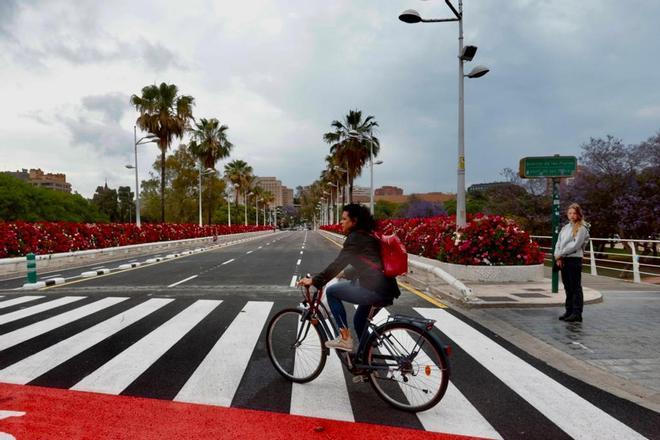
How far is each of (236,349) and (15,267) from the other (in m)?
14.8

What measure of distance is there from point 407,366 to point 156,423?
2187 mm

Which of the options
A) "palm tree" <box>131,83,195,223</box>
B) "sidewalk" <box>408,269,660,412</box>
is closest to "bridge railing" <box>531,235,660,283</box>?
"sidewalk" <box>408,269,660,412</box>

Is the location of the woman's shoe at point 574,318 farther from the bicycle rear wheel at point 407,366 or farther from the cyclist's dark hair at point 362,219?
the cyclist's dark hair at point 362,219

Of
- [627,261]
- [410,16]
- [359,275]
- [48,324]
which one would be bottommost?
[627,261]

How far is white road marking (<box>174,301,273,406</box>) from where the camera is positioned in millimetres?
4078

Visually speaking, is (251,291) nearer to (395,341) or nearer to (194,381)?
(194,381)

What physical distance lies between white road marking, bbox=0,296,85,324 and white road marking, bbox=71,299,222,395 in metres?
2.78

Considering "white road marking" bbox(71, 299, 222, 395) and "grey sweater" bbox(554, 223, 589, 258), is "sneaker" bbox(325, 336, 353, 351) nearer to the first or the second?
"white road marking" bbox(71, 299, 222, 395)

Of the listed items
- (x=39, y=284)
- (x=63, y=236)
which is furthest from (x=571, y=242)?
(x=63, y=236)

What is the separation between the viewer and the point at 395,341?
3893 mm

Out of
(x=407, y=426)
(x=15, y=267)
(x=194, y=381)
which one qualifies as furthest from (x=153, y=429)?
(x=15, y=267)

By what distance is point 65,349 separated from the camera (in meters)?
5.56

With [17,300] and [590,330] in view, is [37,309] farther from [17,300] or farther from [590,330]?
[590,330]

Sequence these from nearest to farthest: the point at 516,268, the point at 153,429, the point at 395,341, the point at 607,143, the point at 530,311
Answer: the point at 153,429 < the point at 395,341 < the point at 530,311 < the point at 516,268 < the point at 607,143
